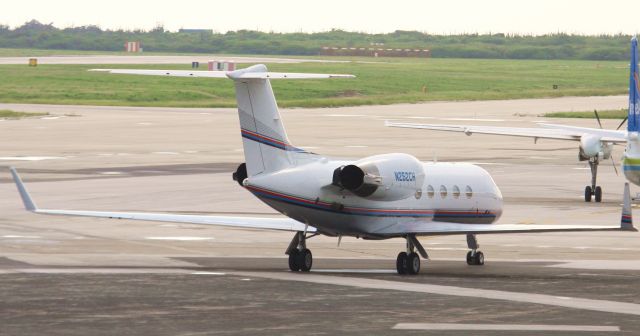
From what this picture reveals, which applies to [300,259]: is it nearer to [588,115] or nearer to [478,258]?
[478,258]

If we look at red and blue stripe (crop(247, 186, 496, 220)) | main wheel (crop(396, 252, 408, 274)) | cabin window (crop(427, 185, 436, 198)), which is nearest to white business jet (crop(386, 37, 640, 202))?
cabin window (crop(427, 185, 436, 198))

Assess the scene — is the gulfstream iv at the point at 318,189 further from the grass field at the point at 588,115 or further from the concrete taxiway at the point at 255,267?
the grass field at the point at 588,115

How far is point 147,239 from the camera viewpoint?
3338 cm

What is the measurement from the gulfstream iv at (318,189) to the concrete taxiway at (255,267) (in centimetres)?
91

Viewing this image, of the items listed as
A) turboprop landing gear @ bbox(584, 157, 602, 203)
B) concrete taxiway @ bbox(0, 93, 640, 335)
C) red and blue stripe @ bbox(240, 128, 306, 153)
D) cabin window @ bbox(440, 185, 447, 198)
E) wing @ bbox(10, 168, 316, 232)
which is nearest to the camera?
concrete taxiway @ bbox(0, 93, 640, 335)

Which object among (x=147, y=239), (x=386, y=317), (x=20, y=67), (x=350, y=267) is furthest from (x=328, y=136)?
(x=20, y=67)

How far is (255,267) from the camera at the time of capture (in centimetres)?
2780

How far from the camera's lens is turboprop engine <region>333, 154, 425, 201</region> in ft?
83.6

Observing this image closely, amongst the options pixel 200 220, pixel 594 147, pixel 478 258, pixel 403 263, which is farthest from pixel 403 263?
pixel 594 147

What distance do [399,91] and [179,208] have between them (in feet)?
301

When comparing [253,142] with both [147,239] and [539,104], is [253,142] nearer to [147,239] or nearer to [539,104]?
[147,239]

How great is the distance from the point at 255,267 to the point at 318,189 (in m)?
3.02

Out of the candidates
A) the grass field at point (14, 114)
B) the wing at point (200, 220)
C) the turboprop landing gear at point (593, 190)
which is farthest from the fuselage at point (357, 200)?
the grass field at point (14, 114)

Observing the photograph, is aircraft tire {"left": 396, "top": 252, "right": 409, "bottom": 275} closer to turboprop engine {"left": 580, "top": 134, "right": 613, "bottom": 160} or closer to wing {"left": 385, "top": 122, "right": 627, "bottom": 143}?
wing {"left": 385, "top": 122, "right": 627, "bottom": 143}
